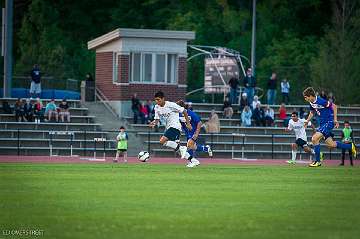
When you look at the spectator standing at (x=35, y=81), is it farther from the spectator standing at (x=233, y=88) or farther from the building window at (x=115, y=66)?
the spectator standing at (x=233, y=88)

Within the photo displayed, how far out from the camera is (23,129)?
45188 millimetres

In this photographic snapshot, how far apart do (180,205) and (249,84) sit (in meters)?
33.2

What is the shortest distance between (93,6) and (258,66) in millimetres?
14348

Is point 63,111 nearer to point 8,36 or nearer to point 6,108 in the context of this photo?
point 6,108

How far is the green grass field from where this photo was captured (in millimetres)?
14344

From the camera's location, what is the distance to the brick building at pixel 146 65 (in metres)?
52.0

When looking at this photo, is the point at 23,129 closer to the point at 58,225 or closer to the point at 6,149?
the point at 6,149

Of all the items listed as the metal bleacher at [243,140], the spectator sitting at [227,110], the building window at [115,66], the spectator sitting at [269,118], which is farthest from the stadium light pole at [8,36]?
the spectator sitting at [269,118]

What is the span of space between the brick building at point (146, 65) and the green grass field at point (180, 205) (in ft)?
87.0

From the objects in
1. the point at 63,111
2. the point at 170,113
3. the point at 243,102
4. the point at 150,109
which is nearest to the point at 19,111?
the point at 63,111

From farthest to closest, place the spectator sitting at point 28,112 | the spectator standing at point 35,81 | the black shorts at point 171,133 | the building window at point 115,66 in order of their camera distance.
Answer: the building window at point 115,66 < the spectator standing at point 35,81 < the spectator sitting at point 28,112 < the black shorts at point 171,133

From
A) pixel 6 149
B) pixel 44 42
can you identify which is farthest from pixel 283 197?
pixel 44 42

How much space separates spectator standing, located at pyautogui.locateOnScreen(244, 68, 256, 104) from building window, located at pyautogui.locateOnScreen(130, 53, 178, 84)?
4148 mm

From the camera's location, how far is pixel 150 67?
52.5 m
